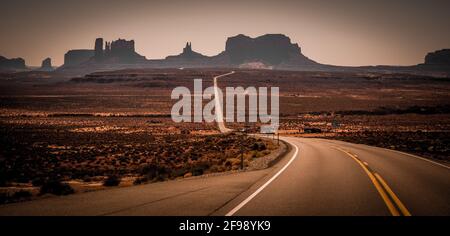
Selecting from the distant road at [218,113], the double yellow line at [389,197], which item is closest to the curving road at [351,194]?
the double yellow line at [389,197]

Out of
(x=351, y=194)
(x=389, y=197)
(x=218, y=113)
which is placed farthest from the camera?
(x=218, y=113)

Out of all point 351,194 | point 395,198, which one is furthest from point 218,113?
point 395,198

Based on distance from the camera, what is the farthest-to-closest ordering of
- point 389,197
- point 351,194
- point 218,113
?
point 218,113 < point 351,194 < point 389,197

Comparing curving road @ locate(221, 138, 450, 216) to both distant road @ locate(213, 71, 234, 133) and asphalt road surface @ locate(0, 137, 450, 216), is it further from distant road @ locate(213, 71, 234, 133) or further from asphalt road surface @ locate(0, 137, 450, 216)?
distant road @ locate(213, 71, 234, 133)

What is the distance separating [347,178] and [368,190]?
2515mm

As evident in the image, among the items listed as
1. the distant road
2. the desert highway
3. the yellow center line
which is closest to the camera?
the yellow center line

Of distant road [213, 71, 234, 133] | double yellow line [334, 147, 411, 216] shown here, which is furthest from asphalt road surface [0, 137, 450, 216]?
distant road [213, 71, 234, 133]

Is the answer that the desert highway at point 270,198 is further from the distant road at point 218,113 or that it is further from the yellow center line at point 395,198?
the distant road at point 218,113

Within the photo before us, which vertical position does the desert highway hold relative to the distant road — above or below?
above

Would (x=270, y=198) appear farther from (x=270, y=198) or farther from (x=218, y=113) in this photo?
(x=218, y=113)
